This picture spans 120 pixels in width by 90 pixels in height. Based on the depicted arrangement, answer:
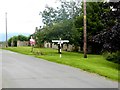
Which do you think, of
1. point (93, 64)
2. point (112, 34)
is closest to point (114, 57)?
point (93, 64)

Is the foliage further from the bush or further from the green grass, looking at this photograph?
the bush

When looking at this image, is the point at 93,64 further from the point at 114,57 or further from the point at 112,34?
the point at 114,57

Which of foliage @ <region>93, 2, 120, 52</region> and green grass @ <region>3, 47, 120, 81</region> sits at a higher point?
foliage @ <region>93, 2, 120, 52</region>

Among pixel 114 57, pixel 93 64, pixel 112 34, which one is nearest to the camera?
pixel 112 34

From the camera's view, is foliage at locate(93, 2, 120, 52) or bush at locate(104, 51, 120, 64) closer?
foliage at locate(93, 2, 120, 52)

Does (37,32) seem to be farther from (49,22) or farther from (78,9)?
(78,9)

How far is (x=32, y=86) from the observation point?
12.9 metres

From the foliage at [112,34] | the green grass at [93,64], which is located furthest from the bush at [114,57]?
the foliage at [112,34]

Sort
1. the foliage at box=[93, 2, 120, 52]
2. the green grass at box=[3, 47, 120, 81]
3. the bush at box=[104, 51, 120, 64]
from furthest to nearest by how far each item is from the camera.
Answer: the bush at box=[104, 51, 120, 64]
the foliage at box=[93, 2, 120, 52]
the green grass at box=[3, 47, 120, 81]

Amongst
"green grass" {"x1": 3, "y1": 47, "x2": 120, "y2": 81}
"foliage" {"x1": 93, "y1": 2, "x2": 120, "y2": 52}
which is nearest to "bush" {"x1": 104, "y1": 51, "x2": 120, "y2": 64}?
"green grass" {"x1": 3, "y1": 47, "x2": 120, "y2": 81}

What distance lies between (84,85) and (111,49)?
12.4 meters

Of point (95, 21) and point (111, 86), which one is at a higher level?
point (95, 21)

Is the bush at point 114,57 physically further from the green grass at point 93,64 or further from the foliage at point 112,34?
the foliage at point 112,34

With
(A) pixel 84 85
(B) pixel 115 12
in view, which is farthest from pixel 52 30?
(A) pixel 84 85
